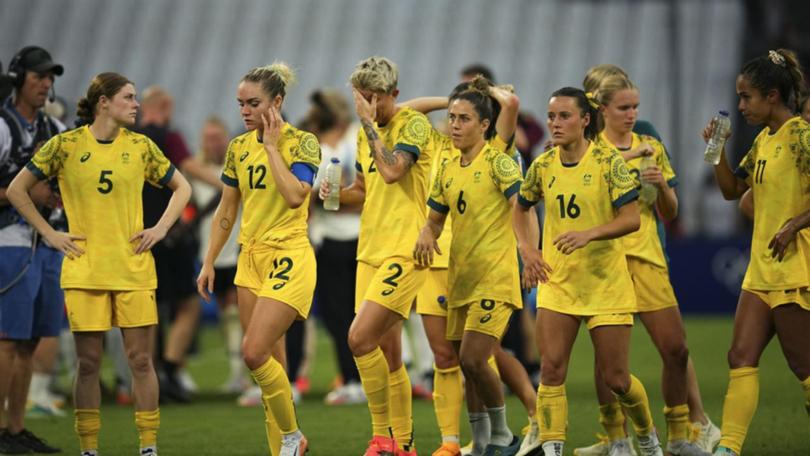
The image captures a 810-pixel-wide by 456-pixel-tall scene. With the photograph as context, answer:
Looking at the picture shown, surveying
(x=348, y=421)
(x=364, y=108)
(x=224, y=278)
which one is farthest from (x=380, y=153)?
(x=224, y=278)

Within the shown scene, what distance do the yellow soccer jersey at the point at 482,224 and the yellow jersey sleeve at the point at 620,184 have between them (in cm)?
57

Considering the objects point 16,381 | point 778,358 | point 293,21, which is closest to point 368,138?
point 16,381

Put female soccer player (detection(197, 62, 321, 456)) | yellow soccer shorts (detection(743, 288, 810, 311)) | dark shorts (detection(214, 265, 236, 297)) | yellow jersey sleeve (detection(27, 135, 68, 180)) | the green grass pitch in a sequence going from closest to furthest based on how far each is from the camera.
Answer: yellow soccer shorts (detection(743, 288, 810, 311)), female soccer player (detection(197, 62, 321, 456)), yellow jersey sleeve (detection(27, 135, 68, 180)), the green grass pitch, dark shorts (detection(214, 265, 236, 297))

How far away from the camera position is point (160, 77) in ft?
92.7

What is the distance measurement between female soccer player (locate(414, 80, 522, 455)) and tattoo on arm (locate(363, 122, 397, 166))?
303mm

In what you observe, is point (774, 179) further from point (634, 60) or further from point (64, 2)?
point (64, 2)

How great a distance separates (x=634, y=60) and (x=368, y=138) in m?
21.2

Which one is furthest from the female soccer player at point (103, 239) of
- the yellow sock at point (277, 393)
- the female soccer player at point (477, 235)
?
the female soccer player at point (477, 235)

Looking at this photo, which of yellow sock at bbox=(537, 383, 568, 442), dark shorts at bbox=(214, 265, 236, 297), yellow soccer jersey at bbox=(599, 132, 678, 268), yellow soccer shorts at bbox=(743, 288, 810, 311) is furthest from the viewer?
dark shorts at bbox=(214, 265, 236, 297)

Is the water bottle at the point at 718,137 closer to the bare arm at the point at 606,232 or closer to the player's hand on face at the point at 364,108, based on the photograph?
the bare arm at the point at 606,232

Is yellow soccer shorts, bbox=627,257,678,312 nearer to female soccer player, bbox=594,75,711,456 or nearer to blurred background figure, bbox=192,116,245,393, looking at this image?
female soccer player, bbox=594,75,711,456

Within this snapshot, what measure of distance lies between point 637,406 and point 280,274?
2002 mm

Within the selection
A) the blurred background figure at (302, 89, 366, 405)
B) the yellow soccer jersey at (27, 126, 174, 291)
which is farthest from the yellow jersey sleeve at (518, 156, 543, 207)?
the blurred background figure at (302, 89, 366, 405)

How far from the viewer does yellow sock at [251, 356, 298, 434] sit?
22.0 feet
